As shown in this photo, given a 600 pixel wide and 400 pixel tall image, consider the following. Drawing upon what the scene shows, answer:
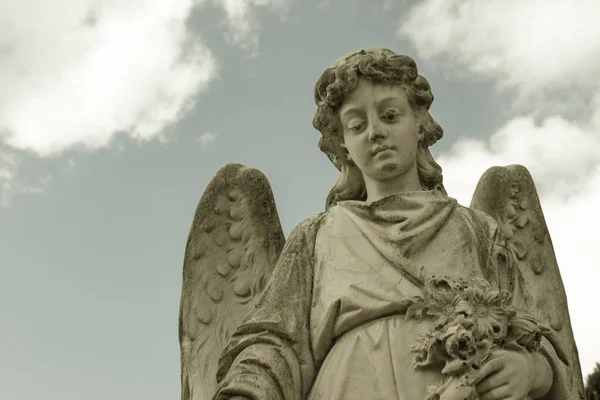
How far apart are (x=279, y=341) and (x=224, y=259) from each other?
1.51m

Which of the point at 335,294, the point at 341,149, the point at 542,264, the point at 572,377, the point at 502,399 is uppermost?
the point at 341,149

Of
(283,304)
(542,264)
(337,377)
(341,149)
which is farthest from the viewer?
(542,264)

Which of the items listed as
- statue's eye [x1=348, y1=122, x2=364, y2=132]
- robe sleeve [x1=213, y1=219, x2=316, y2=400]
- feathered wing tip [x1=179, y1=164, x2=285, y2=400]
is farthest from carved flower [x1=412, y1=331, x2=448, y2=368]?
feathered wing tip [x1=179, y1=164, x2=285, y2=400]

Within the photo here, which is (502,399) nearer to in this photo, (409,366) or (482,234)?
(409,366)

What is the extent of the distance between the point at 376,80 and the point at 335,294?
4.63ft

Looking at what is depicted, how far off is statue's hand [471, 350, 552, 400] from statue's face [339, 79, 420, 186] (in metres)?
1.53

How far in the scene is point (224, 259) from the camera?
7.77 meters

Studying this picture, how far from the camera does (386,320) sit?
6.18 meters

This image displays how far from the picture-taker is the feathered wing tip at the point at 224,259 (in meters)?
7.47

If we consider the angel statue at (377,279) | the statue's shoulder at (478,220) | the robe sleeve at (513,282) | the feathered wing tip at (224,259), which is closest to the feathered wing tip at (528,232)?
the angel statue at (377,279)

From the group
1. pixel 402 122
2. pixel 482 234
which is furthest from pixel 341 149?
pixel 482 234

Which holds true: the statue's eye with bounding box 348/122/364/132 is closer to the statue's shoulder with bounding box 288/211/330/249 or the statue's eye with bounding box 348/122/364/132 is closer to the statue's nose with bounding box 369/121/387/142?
the statue's nose with bounding box 369/121/387/142

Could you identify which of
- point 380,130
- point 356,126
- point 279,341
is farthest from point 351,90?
point 279,341

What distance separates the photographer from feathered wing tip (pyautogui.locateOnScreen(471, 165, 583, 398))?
7578 mm
